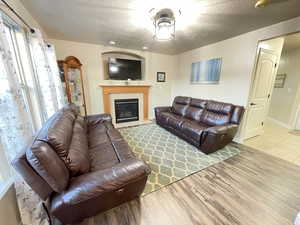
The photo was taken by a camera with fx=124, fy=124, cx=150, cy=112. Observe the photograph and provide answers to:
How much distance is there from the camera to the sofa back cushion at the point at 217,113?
2.72m

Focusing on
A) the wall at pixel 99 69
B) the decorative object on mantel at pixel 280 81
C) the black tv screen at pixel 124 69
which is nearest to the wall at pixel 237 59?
the wall at pixel 99 69

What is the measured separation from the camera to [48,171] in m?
0.87

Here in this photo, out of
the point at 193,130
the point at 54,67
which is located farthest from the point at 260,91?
the point at 54,67

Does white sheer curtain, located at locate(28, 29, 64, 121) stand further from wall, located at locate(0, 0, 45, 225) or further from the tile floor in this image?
the tile floor

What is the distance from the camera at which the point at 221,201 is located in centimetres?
145

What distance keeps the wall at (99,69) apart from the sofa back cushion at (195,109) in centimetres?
149

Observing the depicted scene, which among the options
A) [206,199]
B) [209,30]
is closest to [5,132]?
[206,199]

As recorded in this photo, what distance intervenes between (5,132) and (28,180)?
55 centimetres

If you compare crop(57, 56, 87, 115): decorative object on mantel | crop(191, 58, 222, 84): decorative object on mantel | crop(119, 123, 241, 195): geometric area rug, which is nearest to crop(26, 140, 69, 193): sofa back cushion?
crop(119, 123, 241, 195): geometric area rug

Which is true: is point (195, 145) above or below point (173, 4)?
below

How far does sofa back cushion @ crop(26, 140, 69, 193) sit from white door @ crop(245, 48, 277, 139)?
347cm

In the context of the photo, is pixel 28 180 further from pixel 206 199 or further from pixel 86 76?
pixel 86 76

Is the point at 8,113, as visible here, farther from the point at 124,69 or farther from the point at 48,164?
the point at 124,69

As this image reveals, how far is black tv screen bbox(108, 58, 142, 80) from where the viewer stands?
143 inches
